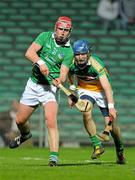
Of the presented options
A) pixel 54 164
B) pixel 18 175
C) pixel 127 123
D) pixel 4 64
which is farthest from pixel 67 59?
pixel 4 64

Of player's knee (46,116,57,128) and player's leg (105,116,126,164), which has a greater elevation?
player's knee (46,116,57,128)

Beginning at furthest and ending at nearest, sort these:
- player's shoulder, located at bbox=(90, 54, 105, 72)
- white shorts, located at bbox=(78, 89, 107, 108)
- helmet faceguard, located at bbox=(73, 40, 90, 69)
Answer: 1. white shorts, located at bbox=(78, 89, 107, 108)
2. player's shoulder, located at bbox=(90, 54, 105, 72)
3. helmet faceguard, located at bbox=(73, 40, 90, 69)

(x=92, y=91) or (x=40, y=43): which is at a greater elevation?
(x=40, y=43)

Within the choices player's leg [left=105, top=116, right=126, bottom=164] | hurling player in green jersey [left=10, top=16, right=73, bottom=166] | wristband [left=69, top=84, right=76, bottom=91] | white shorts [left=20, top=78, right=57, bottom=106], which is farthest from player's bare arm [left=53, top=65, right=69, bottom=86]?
player's leg [left=105, top=116, right=126, bottom=164]

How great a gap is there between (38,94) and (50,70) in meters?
0.41

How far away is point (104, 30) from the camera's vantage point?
22781 mm

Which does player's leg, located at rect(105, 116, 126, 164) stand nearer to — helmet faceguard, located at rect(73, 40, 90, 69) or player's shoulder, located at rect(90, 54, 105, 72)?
player's shoulder, located at rect(90, 54, 105, 72)

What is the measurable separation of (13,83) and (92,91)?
31.2 feet

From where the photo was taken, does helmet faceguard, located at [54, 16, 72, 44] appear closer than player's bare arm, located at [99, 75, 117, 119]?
Yes

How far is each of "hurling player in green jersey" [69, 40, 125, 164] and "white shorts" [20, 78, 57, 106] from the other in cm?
34

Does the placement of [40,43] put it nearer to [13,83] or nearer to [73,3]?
[13,83]

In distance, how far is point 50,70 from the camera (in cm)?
1142

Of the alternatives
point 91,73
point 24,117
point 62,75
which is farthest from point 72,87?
point 24,117

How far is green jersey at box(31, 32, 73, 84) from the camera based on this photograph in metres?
11.3
